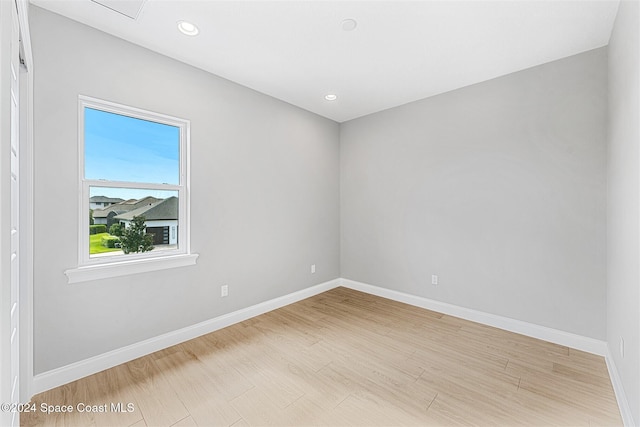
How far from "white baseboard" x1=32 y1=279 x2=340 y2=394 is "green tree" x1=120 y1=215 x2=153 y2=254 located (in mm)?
812

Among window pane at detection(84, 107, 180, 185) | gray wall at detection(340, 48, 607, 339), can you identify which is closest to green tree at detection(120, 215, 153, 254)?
window pane at detection(84, 107, 180, 185)

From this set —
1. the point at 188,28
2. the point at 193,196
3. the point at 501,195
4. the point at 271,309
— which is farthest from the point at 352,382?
the point at 188,28

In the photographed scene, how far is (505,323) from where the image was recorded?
9.79 feet

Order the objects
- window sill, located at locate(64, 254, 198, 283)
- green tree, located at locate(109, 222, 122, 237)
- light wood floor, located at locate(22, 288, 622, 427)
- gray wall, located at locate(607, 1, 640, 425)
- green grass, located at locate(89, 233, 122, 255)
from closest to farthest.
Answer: gray wall, located at locate(607, 1, 640, 425), light wood floor, located at locate(22, 288, 622, 427), window sill, located at locate(64, 254, 198, 283), green grass, located at locate(89, 233, 122, 255), green tree, located at locate(109, 222, 122, 237)

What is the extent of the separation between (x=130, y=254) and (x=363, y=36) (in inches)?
107

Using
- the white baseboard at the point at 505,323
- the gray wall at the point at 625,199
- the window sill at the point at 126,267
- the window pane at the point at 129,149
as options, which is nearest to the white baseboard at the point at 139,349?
the window sill at the point at 126,267

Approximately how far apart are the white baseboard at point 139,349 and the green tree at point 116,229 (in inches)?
37.5

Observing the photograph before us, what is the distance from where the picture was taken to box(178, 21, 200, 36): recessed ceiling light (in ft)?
7.17

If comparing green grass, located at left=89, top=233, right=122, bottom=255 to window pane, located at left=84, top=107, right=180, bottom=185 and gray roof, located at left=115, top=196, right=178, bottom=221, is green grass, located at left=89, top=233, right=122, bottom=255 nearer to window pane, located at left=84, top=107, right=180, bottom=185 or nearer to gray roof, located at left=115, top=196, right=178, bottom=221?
gray roof, located at left=115, top=196, right=178, bottom=221

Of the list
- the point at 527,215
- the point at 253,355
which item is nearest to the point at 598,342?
the point at 527,215

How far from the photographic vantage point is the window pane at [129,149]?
7.52ft

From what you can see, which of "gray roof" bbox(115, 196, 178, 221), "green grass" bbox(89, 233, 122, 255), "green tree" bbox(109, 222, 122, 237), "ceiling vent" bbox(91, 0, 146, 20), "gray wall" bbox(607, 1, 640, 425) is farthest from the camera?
"gray roof" bbox(115, 196, 178, 221)

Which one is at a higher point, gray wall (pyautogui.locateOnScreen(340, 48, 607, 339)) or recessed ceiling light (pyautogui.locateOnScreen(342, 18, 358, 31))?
recessed ceiling light (pyautogui.locateOnScreen(342, 18, 358, 31))

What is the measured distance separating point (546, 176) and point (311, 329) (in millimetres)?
2790
